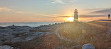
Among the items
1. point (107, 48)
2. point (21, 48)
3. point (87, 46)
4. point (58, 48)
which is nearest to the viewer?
point (87, 46)

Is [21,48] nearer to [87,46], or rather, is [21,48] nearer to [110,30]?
[87,46]

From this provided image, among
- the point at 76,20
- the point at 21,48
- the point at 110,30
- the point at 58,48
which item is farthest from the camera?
the point at 76,20

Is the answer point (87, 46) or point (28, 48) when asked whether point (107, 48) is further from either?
point (28, 48)

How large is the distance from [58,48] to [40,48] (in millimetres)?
2231

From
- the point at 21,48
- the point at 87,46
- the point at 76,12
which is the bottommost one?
A: the point at 21,48

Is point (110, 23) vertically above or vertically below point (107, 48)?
above

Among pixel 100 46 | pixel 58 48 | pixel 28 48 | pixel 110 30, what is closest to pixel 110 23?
pixel 110 30

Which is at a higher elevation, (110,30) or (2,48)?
(110,30)

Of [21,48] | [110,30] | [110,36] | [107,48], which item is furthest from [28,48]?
[110,30]

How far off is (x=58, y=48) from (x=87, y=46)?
4159 mm

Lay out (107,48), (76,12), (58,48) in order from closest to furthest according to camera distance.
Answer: (107,48) → (58,48) → (76,12)

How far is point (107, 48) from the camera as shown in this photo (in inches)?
451

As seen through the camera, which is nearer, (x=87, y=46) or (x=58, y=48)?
(x=87, y=46)

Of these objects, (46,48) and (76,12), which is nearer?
(46,48)
